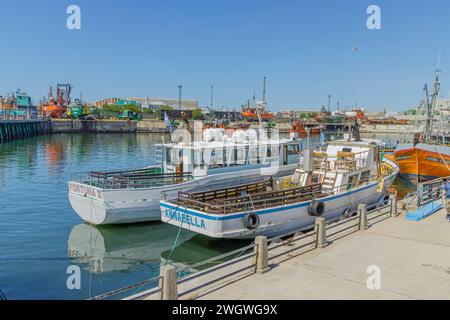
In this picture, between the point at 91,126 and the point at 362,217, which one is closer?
the point at 362,217

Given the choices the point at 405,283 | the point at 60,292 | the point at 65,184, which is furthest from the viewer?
the point at 65,184

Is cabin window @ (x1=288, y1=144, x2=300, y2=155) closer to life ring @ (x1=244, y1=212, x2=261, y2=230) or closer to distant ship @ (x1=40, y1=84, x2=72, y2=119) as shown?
life ring @ (x1=244, y1=212, x2=261, y2=230)

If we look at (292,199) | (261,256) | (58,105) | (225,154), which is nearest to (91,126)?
(58,105)

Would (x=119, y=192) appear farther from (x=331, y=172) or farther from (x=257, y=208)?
(x=331, y=172)

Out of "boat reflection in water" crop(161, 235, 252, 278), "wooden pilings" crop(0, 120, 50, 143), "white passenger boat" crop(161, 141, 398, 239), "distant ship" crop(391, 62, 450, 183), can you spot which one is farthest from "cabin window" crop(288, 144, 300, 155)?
"wooden pilings" crop(0, 120, 50, 143)

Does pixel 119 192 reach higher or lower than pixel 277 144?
lower

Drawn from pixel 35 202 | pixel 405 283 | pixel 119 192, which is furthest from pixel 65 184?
pixel 405 283

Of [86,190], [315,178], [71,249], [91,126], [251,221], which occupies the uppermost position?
[91,126]

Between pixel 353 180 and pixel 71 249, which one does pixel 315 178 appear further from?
pixel 71 249

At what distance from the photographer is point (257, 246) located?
10.3m

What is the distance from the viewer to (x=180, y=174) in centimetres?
1992

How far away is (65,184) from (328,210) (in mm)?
21119

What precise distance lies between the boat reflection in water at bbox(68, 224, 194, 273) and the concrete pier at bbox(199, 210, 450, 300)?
6304 millimetres

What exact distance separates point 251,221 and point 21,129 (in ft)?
262
